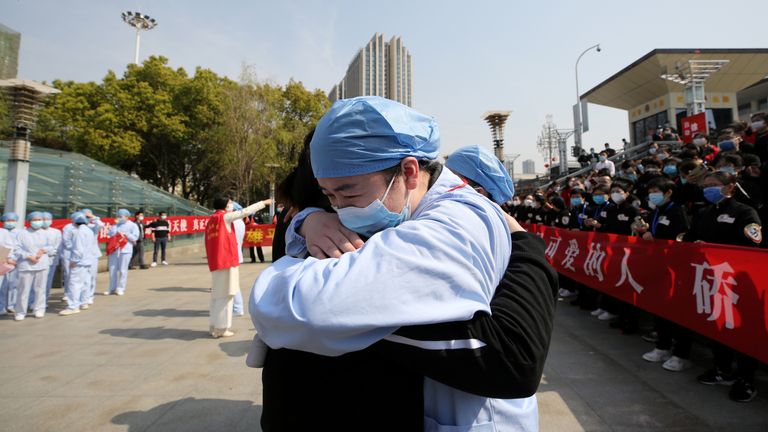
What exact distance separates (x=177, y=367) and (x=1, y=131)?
29550 mm

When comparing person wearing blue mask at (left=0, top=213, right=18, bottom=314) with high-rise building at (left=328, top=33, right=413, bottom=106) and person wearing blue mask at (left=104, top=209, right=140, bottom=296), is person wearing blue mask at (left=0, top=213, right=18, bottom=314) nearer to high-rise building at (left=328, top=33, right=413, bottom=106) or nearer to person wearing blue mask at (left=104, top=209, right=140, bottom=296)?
person wearing blue mask at (left=104, top=209, right=140, bottom=296)

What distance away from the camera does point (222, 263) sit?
5.58 meters

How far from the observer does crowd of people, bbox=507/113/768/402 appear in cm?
353

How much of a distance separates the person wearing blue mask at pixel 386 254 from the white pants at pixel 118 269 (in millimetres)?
9589

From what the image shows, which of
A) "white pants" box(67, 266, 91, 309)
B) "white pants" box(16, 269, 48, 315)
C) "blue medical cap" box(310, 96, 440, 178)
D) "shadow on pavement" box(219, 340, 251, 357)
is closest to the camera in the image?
"blue medical cap" box(310, 96, 440, 178)

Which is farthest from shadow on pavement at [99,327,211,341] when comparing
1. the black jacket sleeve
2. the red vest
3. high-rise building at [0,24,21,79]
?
high-rise building at [0,24,21,79]

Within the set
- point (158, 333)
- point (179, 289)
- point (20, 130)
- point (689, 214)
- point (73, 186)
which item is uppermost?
point (20, 130)

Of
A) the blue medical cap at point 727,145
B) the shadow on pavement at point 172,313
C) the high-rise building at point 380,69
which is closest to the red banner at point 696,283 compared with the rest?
the blue medical cap at point 727,145

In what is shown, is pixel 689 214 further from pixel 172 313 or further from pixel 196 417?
pixel 172 313

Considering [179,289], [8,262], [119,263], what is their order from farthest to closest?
[179,289], [119,263], [8,262]

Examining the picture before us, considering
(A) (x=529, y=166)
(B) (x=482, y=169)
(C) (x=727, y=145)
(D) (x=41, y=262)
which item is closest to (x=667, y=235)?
(C) (x=727, y=145)

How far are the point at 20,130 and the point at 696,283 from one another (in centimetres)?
1152

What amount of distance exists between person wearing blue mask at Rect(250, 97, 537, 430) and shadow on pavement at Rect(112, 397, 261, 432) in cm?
272

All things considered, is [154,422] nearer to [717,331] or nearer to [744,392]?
[717,331]
